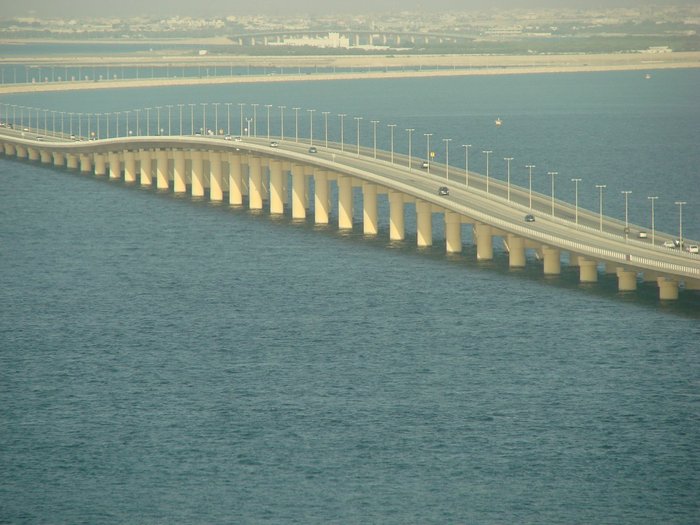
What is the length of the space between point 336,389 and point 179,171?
9806 centimetres

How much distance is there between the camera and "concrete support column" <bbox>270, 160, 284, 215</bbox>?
171 meters

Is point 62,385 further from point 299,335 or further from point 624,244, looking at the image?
point 624,244

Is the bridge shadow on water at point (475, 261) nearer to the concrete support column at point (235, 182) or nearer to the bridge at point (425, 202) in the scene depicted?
the bridge at point (425, 202)

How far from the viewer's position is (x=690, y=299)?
12006 centimetres

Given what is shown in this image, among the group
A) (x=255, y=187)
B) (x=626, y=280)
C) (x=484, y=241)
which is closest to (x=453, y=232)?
(x=484, y=241)

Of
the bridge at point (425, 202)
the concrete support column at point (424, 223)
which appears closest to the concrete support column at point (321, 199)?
the bridge at point (425, 202)

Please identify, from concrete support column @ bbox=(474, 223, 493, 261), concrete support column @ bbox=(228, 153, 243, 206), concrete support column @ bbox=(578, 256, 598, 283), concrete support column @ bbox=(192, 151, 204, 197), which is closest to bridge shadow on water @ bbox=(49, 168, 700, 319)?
concrete support column @ bbox=(578, 256, 598, 283)

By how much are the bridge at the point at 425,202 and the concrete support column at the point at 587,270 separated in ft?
0.22

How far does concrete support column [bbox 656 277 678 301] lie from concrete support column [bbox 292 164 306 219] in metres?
52.9

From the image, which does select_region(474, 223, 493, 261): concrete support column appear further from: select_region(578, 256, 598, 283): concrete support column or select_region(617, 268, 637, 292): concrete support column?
select_region(617, 268, 637, 292): concrete support column

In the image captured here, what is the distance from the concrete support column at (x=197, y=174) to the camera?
18950 cm

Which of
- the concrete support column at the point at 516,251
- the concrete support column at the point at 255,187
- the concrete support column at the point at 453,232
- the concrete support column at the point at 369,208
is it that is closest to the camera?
the concrete support column at the point at 516,251

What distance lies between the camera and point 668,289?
11981 centimetres

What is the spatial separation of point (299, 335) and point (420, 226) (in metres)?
37.4
